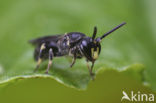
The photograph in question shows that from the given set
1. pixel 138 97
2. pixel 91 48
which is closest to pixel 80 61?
pixel 91 48

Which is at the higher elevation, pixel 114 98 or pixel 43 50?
pixel 43 50

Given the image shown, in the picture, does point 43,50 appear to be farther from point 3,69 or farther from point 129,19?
→ point 129,19

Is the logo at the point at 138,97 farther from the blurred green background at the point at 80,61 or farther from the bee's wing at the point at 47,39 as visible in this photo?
the bee's wing at the point at 47,39

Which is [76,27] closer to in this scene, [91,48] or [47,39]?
[47,39]

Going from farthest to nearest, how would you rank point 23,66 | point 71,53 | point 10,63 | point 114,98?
1. point 10,63
2. point 23,66
3. point 71,53
4. point 114,98

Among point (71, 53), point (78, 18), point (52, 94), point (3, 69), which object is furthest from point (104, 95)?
point (78, 18)

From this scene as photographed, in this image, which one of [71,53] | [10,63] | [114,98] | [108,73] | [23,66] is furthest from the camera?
[10,63]

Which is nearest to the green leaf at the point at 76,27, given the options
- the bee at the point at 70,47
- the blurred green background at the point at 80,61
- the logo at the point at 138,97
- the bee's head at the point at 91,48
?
the blurred green background at the point at 80,61
